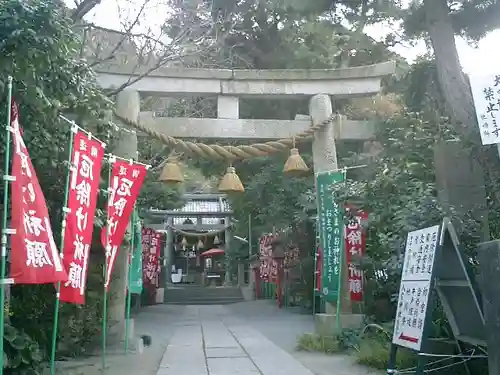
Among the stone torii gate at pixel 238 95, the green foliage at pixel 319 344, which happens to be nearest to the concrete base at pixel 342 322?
the stone torii gate at pixel 238 95

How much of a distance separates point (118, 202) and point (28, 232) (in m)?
2.79

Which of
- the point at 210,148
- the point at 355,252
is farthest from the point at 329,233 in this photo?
the point at 210,148

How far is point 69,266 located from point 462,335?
155 inches

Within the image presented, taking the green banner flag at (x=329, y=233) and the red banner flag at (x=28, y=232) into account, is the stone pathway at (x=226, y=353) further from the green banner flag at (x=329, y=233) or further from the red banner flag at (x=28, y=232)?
the red banner flag at (x=28, y=232)

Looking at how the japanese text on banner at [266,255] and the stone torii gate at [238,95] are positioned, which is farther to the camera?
the japanese text on banner at [266,255]

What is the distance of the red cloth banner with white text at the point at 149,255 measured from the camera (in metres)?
17.8

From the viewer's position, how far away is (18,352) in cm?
529

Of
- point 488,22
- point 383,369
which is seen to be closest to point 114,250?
point 383,369

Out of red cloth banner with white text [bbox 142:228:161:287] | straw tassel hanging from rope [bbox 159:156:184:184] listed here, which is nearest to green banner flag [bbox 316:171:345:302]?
straw tassel hanging from rope [bbox 159:156:184:184]

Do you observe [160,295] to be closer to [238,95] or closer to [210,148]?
[238,95]

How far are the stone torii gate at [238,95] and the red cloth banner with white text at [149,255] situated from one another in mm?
8501

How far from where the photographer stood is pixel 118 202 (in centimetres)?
725

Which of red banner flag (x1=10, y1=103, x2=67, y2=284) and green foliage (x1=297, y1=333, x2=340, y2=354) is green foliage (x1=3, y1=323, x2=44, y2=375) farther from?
green foliage (x1=297, y1=333, x2=340, y2=354)

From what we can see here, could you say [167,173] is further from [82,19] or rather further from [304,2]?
[304,2]
